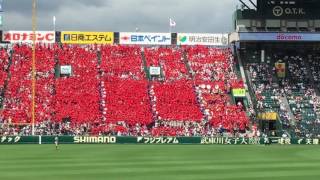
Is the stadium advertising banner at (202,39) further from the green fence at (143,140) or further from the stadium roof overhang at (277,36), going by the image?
the green fence at (143,140)

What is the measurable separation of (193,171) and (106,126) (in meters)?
34.4

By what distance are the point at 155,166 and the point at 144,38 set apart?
49.8 metres

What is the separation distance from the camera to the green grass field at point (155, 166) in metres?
28.9

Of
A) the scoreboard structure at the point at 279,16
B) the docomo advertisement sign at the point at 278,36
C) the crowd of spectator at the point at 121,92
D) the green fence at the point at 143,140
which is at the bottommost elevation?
the green fence at the point at 143,140

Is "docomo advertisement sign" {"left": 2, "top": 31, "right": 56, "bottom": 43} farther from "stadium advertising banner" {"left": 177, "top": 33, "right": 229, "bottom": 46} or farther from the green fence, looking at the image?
the green fence

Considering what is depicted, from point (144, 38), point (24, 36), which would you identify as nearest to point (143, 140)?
point (144, 38)

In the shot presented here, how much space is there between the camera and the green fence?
57625mm

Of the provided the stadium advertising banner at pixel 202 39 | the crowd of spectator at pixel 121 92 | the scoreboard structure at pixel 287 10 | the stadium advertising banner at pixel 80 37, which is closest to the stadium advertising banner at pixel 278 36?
the scoreboard structure at pixel 287 10

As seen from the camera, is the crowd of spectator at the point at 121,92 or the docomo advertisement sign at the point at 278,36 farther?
the docomo advertisement sign at the point at 278,36

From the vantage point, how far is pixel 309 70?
7881 centimetres

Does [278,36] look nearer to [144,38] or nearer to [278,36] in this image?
[278,36]

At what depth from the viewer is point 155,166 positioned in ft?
109

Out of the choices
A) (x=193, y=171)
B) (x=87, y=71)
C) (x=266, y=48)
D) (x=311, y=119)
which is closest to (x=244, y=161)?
(x=193, y=171)

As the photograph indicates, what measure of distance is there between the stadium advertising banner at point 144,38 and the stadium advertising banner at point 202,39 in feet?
6.09
